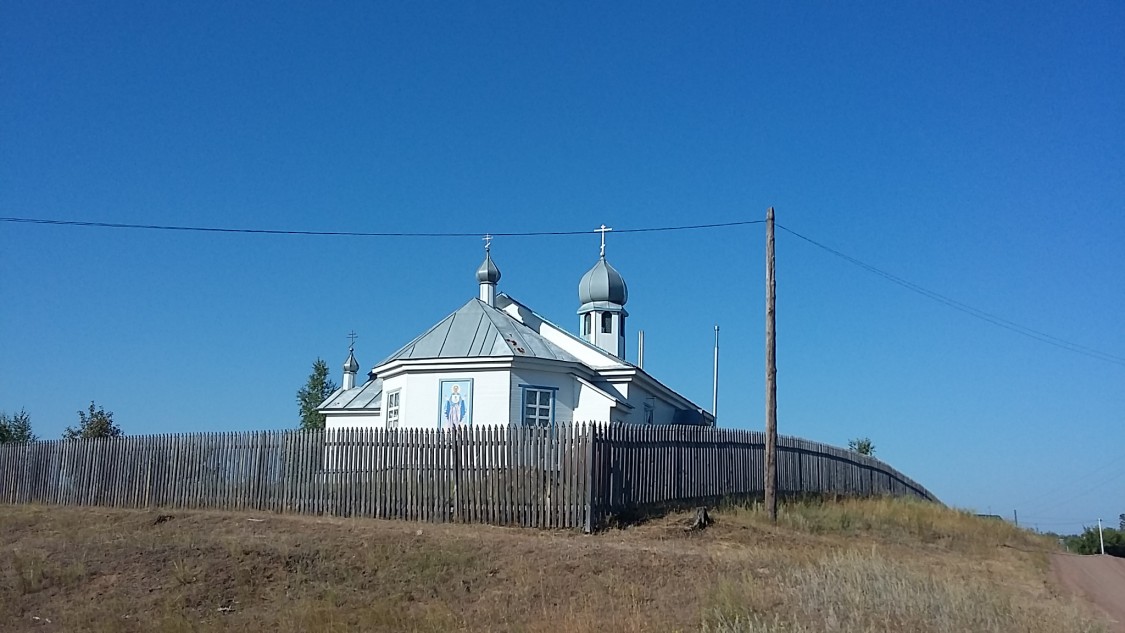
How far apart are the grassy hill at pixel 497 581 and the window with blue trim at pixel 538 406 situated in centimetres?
836

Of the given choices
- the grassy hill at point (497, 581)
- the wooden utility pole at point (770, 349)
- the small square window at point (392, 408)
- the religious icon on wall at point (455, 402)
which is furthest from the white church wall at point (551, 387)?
the grassy hill at point (497, 581)

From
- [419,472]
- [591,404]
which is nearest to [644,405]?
[591,404]

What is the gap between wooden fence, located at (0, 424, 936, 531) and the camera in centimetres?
1620

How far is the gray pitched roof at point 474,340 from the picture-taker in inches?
989

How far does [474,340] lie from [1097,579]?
1482 cm

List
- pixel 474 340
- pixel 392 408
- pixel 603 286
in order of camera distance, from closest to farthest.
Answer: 1. pixel 474 340
2. pixel 392 408
3. pixel 603 286

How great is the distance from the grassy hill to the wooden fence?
706 millimetres

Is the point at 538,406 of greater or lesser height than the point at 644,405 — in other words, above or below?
below

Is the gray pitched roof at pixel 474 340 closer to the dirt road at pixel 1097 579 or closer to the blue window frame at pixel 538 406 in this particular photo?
the blue window frame at pixel 538 406

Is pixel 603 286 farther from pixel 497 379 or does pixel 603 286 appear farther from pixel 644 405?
pixel 497 379

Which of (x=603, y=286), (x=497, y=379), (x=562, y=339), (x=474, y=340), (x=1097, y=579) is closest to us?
(x=1097, y=579)

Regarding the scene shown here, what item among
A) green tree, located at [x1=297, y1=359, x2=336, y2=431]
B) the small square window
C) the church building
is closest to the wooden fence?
the church building

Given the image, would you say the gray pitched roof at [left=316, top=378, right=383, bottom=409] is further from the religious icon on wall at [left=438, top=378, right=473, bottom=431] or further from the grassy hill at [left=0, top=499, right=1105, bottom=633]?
the grassy hill at [left=0, top=499, right=1105, bottom=633]

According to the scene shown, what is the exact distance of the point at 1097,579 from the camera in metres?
15.9
